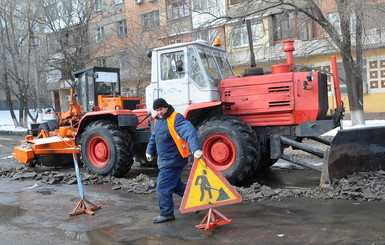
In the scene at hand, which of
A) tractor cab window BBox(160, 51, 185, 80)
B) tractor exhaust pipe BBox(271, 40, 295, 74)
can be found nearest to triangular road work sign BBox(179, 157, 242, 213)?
tractor cab window BBox(160, 51, 185, 80)

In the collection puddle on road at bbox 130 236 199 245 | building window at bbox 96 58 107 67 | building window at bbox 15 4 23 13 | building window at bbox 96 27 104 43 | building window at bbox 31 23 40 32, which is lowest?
puddle on road at bbox 130 236 199 245

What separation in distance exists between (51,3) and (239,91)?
2043 centimetres

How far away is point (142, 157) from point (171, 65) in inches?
140

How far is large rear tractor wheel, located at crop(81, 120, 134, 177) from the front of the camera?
29.4 ft

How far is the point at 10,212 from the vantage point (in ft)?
21.9

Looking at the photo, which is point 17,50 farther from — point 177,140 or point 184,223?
point 184,223

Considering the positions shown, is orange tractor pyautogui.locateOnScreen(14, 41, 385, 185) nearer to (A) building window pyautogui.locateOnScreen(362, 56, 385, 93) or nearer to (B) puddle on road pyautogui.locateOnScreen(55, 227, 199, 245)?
(B) puddle on road pyautogui.locateOnScreen(55, 227, 199, 245)

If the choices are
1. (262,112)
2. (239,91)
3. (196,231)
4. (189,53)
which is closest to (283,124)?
(262,112)

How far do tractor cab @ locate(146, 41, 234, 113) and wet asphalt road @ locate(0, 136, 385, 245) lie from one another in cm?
217

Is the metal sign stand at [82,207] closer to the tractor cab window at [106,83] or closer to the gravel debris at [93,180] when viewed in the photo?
the gravel debris at [93,180]

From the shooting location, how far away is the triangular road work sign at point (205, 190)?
5223 mm

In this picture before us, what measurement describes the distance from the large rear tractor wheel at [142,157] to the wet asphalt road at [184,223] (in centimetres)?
314

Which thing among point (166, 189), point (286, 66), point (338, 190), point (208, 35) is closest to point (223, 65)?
point (286, 66)

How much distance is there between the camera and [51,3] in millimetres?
25031
